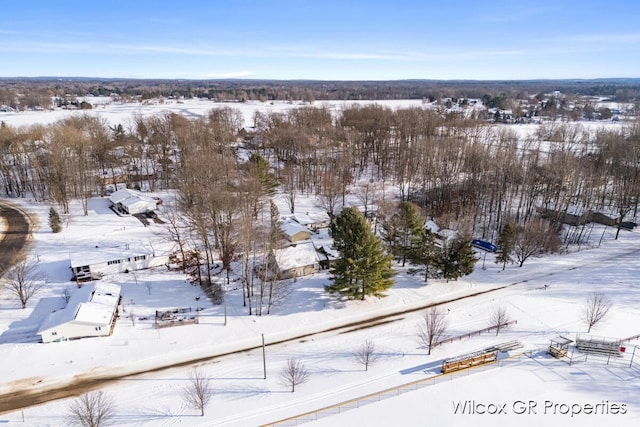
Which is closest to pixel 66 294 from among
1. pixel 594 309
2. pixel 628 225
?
pixel 594 309

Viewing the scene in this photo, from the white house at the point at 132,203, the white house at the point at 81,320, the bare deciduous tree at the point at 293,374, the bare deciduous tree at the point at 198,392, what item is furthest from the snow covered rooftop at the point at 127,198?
the bare deciduous tree at the point at 293,374

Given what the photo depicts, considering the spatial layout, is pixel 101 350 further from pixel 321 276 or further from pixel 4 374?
pixel 321 276

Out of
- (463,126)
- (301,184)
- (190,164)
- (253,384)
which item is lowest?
(253,384)

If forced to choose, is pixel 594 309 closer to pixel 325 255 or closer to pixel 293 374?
pixel 293 374

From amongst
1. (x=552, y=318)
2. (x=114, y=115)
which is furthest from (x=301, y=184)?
(x=114, y=115)

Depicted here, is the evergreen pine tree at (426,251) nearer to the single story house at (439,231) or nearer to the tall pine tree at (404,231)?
the tall pine tree at (404,231)
